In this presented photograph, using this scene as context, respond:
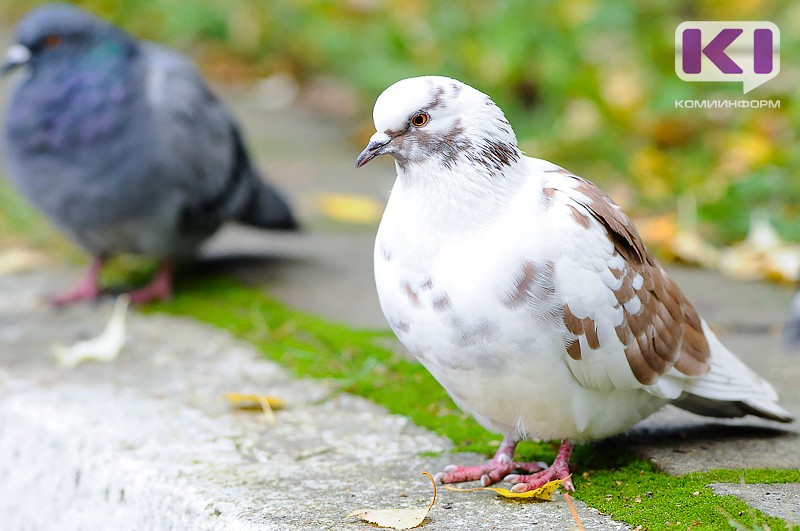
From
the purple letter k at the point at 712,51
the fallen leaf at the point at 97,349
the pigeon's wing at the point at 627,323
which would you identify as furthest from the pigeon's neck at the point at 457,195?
the purple letter k at the point at 712,51

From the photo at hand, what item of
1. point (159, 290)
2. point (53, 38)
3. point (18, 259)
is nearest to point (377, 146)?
point (159, 290)

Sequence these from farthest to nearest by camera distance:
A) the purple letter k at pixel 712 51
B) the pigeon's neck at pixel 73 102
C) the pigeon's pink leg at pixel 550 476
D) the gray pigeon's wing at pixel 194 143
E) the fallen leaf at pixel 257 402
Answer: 1. the purple letter k at pixel 712 51
2. the gray pigeon's wing at pixel 194 143
3. the pigeon's neck at pixel 73 102
4. the fallen leaf at pixel 257 402
5. the pigeon's pink leg at pixel 550 476

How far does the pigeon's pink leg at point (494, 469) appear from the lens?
2.63 meters

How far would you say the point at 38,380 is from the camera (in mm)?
3455

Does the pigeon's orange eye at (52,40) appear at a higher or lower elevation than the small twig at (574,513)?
higher

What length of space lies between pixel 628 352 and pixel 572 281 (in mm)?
260

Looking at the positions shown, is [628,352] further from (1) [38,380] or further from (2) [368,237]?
(2) [368,237]

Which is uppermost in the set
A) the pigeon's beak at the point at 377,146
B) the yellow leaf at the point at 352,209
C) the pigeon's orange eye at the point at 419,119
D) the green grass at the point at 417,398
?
the pigeon's orange eye at the point at 419,119

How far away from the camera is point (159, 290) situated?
448 cm

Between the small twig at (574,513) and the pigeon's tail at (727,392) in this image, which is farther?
the pigeon's tail at (727,392)

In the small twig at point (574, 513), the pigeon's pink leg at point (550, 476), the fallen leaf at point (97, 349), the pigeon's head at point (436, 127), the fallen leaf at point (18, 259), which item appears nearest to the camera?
the small twig at point (574, 513)

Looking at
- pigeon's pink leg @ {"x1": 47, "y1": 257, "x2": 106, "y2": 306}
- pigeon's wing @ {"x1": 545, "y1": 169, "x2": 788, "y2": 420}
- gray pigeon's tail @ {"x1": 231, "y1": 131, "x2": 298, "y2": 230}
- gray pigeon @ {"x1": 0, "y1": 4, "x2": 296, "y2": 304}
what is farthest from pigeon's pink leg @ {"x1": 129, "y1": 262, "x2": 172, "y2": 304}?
pigeon's wing @ {"x1": 545, "y1": 169, "x2": 788, "y2": 420}

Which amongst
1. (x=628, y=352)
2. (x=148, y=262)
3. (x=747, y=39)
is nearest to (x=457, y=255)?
(x=628, y=352)

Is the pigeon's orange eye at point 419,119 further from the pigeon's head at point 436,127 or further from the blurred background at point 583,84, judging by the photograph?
the blurred background at point 583,84
